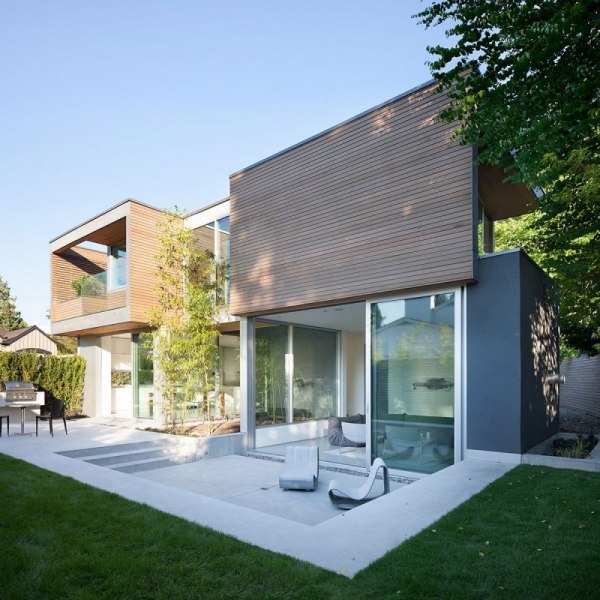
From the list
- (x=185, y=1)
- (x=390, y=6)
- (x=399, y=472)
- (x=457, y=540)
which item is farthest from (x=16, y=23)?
(x=457, y=540)

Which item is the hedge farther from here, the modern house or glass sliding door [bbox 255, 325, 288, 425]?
glass sliding door [bbox 255, 325, 288, 425]

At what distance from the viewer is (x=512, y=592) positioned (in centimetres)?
321

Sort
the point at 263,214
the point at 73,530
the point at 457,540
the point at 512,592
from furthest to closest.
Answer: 1. the point at 263,214
2. the point at 73,530
3. the point at 457,540
4. the point at 512,592

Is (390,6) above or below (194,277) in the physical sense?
above

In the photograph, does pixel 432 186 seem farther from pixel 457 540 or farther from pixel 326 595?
pixel 326 595

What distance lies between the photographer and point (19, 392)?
13.0 metres

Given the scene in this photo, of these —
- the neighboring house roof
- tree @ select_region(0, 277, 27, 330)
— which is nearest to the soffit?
the neighboring house roof

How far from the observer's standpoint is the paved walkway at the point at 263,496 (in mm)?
4230

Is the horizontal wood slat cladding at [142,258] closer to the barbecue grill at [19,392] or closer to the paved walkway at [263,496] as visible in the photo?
the barbecue grill at [19,392]

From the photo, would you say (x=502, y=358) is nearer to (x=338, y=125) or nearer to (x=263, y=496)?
(x=263, y=496)

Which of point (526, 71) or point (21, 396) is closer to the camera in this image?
point (526, 71)

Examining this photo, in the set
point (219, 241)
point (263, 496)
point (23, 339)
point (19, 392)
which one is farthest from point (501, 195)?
point (23, 339)

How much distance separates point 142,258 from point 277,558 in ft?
36.3

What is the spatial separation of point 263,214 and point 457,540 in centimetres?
797
